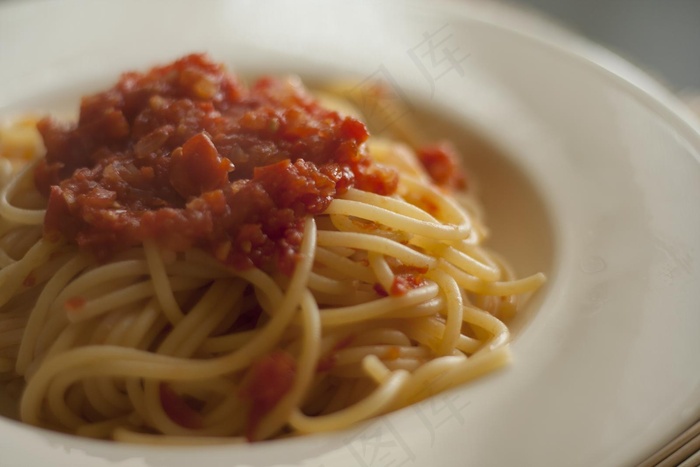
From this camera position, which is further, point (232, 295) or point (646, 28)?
point (646, 28)

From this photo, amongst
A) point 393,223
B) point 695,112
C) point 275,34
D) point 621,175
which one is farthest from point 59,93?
point 695,112

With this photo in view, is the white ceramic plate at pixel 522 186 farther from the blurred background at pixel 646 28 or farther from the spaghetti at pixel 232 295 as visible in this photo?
the blurred background at pixel 646 28

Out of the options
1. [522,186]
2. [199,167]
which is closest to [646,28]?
[522,186]

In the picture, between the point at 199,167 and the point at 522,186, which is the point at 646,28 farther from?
the point at 199,167

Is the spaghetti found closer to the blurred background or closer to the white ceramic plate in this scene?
the white ceramic plate

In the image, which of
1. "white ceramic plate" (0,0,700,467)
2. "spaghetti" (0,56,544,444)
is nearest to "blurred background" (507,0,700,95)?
"white ceramic plate" (0,0,700,467)

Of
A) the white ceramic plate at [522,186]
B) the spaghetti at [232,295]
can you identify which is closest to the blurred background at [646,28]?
the white ceramic plate at [522,186]
